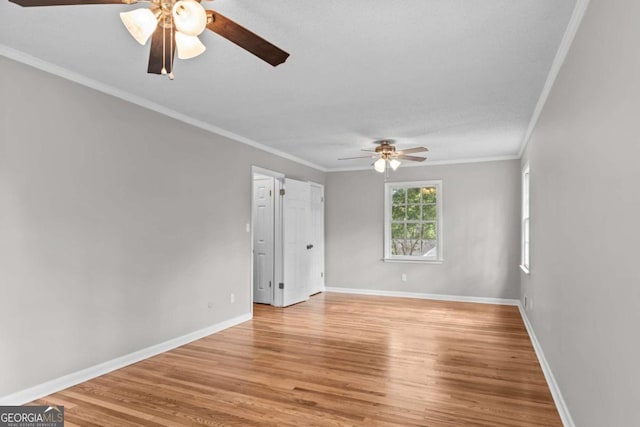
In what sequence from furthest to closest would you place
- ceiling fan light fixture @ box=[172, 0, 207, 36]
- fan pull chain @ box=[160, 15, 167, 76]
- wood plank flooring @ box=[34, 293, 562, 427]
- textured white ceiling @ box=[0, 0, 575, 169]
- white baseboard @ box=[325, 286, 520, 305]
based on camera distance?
1. white baseboard @ box=[325, 286, 520, 305]
2. wood plank flooring @ box=[34, 293, 562, 427]
3. textured white ceiling @ box=[0, 0, 575, 169]
4. fan pull chain @ box=[160, 15, 167, 76]
5. ceiling fan light fixture @ box=[172, 0, 207, 36]

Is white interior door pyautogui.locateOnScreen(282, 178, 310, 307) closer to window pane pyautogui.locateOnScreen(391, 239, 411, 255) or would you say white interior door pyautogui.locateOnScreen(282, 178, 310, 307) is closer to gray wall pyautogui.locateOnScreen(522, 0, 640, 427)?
window pane pyautogui.locateOnScreen(391, 239, 411, 255)

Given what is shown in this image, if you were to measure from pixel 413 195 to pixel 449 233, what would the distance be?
0.95m

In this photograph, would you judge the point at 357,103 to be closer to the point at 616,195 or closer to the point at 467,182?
the point at 616,195

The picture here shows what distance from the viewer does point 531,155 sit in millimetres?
4641

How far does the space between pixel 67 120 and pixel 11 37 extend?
0.71 m

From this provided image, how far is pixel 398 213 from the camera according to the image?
293 inches

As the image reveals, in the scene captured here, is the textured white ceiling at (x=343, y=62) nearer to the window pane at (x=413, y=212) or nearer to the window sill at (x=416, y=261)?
the window pane at (x=413, y=212)

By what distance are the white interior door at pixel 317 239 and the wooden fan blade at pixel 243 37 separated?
5.51 meters

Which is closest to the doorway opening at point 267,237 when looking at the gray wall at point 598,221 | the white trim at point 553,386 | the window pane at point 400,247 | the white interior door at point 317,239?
the white interior door at point 317,239

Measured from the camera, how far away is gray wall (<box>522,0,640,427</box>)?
1.47 m

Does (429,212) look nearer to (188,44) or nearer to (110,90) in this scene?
(110,90)

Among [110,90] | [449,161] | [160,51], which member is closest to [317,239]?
[449,161]

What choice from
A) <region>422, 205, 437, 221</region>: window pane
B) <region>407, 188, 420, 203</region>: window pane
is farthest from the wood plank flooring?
<region>407, 188, 420, 203</region>: window pane

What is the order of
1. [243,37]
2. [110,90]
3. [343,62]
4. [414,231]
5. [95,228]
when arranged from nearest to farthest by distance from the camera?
[243,37], [343,62], [95,228], [110,90], [414,231]
